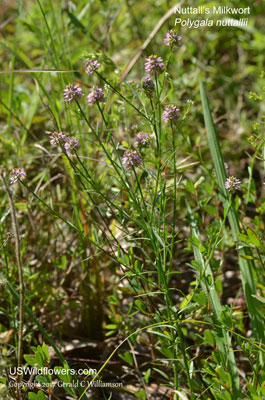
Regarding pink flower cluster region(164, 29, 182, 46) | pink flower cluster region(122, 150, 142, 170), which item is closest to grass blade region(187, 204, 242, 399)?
pink flower cluster region(122, 150, 142, 170)

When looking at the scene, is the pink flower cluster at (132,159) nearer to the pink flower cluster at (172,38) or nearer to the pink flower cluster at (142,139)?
the pink flower cluster at (142,139)

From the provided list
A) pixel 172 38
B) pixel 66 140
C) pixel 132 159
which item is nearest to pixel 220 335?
pixel 132 159

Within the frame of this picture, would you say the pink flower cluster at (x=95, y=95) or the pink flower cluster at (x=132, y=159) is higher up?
the pink flower cluster at (x=95, y=95)

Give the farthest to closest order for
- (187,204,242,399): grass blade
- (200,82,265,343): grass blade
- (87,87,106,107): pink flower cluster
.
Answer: (200,82,265,343): grass blade < (187,204,242,399): grass blade < (87,87,106,107): pink flower cluster

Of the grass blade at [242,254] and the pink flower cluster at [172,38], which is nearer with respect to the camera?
the pink flower cluster at [172,38]

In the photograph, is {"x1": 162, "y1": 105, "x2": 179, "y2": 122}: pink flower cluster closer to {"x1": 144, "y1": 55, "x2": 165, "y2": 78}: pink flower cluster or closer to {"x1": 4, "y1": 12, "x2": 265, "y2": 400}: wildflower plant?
{"x1": 4, "y1": 12, "x2": 265, "y2": 400}: wildflower plant

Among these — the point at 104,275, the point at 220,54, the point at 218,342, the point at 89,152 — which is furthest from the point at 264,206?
the point at 220,54

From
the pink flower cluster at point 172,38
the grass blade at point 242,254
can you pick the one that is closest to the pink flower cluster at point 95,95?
the pink flower cluster at point 172,38

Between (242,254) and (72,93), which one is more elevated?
(72,93)

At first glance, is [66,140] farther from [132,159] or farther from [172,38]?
[172,38]

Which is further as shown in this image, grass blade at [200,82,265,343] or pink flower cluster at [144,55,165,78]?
grass blade at [200,82,265,343]

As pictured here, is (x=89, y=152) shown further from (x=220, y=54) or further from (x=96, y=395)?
(x=220, y=54)
